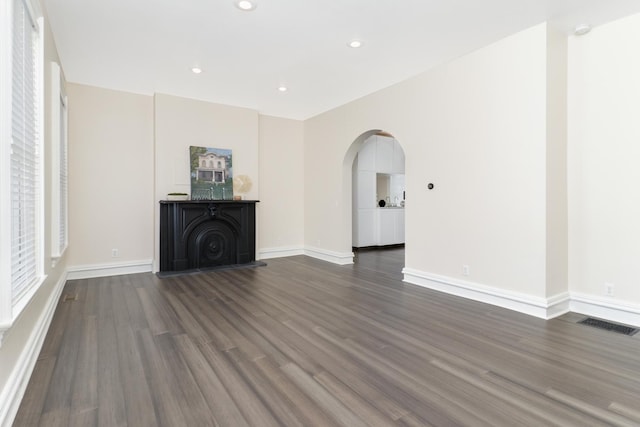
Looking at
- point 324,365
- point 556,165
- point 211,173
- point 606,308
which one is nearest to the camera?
point 324,365

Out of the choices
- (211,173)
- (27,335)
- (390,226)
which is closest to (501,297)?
(27,335)

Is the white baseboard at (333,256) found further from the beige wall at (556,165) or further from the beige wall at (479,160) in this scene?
the beige wall at (556,165)

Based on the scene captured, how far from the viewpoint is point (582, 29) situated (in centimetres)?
326

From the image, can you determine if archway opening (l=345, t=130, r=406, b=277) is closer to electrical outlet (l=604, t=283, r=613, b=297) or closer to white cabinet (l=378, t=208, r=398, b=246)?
white cabinet (l=378, t=208, r=398, b=246)

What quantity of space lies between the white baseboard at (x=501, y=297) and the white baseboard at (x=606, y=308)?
0.30 feet

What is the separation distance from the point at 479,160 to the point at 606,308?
188 centimetres

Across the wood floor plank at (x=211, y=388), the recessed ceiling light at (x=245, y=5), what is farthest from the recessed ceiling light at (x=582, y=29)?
the wood floor plank at (x=211, y=388)

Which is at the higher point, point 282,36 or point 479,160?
point 282,36

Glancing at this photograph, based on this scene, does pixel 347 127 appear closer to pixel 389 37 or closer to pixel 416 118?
pixel 416 118

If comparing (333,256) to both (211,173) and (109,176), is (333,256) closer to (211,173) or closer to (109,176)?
(211,173)

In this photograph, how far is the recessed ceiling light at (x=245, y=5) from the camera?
2.87 metres

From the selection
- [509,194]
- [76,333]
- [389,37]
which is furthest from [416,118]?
[76,333]

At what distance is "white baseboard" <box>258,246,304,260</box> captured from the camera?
6.61 m

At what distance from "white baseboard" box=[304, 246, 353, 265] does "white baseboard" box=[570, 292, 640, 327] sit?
132 inches
